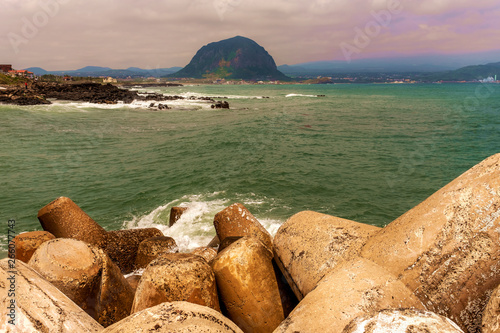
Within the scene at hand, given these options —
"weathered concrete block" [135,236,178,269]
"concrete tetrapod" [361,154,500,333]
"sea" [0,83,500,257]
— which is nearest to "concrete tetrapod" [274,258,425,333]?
"concrete tetrapod" [361,154,500,333]

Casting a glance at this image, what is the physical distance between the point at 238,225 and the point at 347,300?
186 inches

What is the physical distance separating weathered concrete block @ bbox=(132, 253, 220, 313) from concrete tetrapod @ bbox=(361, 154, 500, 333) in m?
2.27

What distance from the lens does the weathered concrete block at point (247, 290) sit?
479 centimetres

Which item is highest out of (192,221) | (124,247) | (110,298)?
(110,298)

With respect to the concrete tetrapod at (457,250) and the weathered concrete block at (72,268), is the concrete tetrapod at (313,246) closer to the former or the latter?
the concrete tetrapod at (457,250)

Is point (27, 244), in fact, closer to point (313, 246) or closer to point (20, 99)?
point (313, 246)

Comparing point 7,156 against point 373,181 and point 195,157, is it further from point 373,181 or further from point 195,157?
point 373,181

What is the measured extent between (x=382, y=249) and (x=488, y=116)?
4591 centimetres

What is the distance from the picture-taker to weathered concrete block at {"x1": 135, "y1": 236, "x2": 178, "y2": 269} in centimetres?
748

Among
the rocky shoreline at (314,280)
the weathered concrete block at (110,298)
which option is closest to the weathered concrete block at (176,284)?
the rocky shoreline at (314,280)

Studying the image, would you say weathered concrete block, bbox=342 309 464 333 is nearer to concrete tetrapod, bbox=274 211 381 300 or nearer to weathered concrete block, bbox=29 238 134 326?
concrete tetrapod, bbox=274 211 381 300

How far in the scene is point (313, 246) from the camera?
4918 mm

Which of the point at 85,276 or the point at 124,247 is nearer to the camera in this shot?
the point at 85,276

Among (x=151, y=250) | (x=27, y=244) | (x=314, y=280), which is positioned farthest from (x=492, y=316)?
(x=27, y=244)
